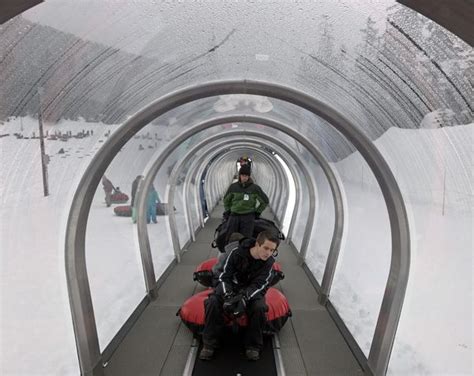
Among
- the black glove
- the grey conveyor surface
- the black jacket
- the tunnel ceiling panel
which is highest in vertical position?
the tunnel ceiling panel

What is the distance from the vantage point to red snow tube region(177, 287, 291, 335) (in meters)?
5.05

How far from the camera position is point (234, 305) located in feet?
14.4

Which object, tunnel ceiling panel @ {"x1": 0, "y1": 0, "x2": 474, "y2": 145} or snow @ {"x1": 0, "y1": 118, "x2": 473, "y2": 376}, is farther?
snow @ {"x1": 0, "y1": 118, "x2": 473, "y2": 376}

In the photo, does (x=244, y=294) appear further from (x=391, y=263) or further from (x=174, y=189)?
(x=174, y=189)

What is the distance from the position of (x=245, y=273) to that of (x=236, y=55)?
2268mm

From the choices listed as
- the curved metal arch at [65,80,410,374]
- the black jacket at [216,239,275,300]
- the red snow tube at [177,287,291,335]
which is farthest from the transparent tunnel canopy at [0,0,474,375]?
the black jacket at [216,239,275,300]

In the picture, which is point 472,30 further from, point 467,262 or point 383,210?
point 383,210

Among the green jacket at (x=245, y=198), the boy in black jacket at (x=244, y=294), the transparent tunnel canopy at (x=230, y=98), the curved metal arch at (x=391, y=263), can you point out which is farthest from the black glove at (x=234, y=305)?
the green jacket at (x=245, y=198)

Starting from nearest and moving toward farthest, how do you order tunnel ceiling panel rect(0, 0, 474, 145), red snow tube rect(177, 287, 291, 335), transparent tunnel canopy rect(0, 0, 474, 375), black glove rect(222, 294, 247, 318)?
1. tunnel ceiling panel rect(0, 0, 474, 145)
2. transparent tunnel canopy rect(0, 0, 474, 375)
3. black glove rect(222, 294, 247, 318)
4. red snow tube rect(177, 287, 291, 335)

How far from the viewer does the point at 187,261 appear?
8914 millimetres

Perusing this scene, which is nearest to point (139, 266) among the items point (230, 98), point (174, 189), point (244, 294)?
point (174, 189)

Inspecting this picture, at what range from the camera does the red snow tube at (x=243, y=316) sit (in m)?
5.05

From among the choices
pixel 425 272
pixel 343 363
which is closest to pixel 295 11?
pixel 343 363

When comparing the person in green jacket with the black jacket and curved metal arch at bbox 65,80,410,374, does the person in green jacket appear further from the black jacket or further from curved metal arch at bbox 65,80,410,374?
curved metal arch at bbox 65,80,410,374
